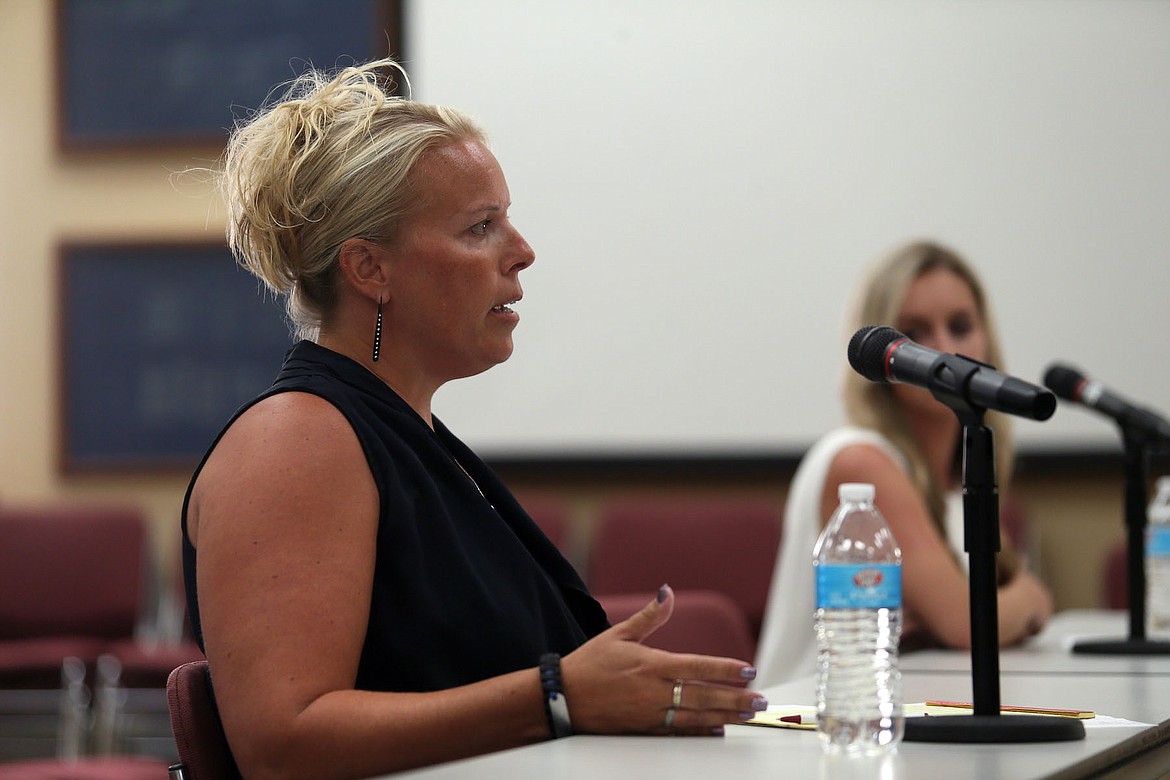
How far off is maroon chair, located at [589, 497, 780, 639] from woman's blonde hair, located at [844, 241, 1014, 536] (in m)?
1.78

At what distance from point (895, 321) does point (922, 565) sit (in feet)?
1.82

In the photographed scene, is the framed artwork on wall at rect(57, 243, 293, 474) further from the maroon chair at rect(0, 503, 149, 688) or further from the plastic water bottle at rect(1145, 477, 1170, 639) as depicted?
the plastic water bottle at rect(1145, 477, 1170, 639)

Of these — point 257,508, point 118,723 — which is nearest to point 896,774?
point 257,508

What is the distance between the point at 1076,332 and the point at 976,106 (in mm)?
878

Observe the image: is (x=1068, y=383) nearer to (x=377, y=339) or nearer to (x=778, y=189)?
(x=377, y=339)

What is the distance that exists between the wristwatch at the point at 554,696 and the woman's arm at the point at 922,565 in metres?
1.41

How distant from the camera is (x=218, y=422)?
17.8 feet

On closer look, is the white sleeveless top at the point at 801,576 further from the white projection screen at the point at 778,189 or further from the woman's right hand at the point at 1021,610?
the white projection screen at the point at 778,189

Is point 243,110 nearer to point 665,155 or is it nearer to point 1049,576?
point 665,155

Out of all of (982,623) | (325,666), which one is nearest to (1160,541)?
(982,623)

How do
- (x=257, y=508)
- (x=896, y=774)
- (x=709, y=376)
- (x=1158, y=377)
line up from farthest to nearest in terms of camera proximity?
(x=709, y=376) → (x=1158, y=377) → (x=257, y=508) → (x=896, y=774)

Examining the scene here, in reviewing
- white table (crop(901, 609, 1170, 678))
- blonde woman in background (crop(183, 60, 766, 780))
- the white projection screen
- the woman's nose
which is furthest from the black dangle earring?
the white projection screen

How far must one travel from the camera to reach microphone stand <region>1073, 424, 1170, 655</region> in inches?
99.7

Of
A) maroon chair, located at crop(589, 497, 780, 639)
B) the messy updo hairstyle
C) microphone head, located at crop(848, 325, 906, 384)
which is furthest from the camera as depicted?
maroon chair, located at crop(589, 497, 780, 639)
